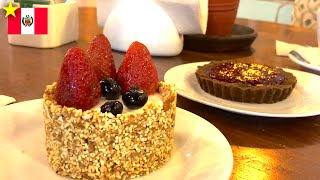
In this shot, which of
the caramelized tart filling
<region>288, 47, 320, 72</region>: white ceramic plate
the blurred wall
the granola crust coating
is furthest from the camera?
the blurred wall

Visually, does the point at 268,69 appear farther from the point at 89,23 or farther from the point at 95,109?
the point at 89,23

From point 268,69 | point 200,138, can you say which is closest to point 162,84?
point 200,138

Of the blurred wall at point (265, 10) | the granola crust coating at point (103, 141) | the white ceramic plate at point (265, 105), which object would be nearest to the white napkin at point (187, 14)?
the white ceramic plate at point (265, 105)

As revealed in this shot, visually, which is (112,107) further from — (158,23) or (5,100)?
(158,23)

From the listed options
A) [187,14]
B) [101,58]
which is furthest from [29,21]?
[101,58]

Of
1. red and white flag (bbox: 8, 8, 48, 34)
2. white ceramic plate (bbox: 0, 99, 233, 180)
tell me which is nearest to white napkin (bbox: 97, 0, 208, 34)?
red and white flag (bbox: 8, 8, 48, 34)

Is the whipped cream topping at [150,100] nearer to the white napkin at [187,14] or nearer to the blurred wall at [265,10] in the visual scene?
the white napkin at [187,14]

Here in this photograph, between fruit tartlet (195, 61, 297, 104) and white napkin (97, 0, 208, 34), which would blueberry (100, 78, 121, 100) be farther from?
white napkin (97, 0, 208, 34)
